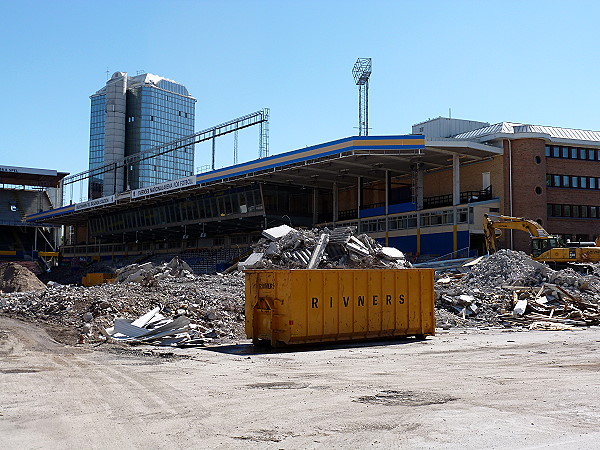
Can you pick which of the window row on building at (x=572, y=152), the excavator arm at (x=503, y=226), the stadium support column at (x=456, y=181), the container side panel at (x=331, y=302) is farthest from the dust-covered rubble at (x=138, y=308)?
the window row on building at (x=572, y=152)

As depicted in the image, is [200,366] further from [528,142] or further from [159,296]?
[528,142]

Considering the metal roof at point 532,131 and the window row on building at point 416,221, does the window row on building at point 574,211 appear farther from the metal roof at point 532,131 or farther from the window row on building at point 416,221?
the window row on building at point 416,221

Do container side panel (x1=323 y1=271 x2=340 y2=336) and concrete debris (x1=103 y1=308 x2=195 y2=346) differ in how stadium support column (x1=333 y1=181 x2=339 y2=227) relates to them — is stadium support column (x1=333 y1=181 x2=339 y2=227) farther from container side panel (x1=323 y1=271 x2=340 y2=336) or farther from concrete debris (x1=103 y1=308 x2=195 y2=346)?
container side panel (x1=323 y1=271 x2=340 y2=336)

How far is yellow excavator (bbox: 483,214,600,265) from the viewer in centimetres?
3681

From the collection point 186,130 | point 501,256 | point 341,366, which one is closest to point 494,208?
point 501,256

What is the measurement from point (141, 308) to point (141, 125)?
136 meters

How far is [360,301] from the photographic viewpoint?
59.7 ft

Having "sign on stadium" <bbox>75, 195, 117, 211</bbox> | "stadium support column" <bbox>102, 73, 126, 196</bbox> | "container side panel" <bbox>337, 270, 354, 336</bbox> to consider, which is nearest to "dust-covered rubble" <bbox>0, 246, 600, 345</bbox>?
"container side panel" <bbox>337, 270, 354, 336</bbox>

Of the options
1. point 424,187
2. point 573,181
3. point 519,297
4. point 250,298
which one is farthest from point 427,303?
point 424,187

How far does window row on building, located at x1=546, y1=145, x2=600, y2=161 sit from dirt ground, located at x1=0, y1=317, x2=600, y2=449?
37.9 metres

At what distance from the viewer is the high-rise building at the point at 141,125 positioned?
471 ft

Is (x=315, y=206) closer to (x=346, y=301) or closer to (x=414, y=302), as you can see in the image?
(x=414, y=302)

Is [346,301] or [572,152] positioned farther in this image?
[572,152]

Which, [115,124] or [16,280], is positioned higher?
[115,124]
